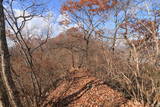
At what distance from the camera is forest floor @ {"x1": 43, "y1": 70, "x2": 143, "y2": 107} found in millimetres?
5695

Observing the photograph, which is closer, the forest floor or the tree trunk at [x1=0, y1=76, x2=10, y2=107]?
the tree trunk at [x1=0, y1=76, x2=10, y2=107]

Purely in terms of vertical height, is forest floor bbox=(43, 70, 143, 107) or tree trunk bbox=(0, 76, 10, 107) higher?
tree trunk bbox=(0, 76, 10, 107)

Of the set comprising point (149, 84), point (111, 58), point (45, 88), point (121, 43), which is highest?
point (121, 43)

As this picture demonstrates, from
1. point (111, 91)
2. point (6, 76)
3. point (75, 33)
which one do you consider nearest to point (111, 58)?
point (111, 91)

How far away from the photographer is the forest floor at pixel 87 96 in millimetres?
5695

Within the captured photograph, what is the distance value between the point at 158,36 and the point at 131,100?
7.67 ft

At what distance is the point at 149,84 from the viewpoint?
5012 millimetres

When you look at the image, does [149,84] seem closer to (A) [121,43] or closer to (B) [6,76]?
(A) [121,43]

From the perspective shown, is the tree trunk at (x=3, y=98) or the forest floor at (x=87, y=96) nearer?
the tree trunk at (x=3, y=98)

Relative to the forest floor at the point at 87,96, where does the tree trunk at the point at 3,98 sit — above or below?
above

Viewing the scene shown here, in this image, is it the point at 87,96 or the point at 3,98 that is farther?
the point at 87,96

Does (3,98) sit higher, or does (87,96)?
(3,98)

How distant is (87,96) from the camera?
6352mm

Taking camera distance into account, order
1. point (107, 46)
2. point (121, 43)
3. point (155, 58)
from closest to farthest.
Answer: point (155, 58), point (121, 43), point (107, 46)
